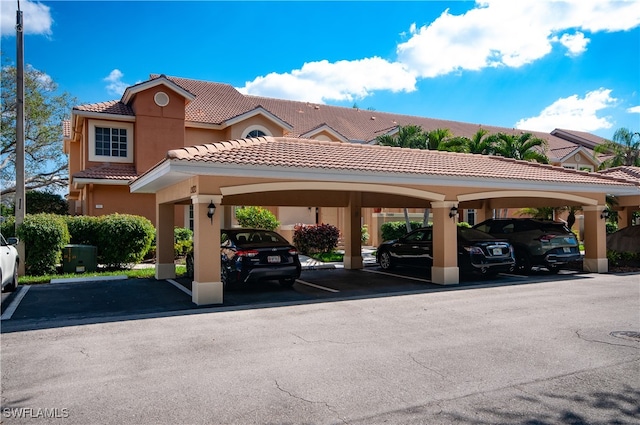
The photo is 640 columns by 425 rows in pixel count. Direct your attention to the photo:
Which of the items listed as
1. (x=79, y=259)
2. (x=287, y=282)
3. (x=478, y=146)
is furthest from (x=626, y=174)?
(x=79, y=259)

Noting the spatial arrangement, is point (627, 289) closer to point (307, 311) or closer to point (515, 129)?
point (307, 311)

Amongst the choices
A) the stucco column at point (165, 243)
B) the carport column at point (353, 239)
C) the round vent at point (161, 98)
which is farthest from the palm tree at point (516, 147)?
the stucco column at point (165, 243)

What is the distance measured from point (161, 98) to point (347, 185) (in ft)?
42.9

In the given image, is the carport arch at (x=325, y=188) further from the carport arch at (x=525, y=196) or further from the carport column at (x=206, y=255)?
the carport arch at (x=525, y=196)

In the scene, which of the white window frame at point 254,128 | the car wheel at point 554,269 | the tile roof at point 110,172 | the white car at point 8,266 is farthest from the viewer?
the white window frame at point 254,128

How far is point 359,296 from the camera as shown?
420 inches

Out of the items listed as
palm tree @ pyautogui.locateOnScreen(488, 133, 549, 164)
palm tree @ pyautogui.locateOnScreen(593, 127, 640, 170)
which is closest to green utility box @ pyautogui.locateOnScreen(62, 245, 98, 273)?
palm tree @ pyautogui.locateOnScreen(488, 133, 549, 164)

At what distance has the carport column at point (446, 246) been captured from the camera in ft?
40.6

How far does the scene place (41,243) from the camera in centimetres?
1377

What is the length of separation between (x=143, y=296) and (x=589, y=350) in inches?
340

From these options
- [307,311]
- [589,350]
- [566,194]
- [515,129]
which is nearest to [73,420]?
[307,311]

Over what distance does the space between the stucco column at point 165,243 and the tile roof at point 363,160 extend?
11.1 ft

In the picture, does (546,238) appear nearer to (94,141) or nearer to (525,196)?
(525,196)

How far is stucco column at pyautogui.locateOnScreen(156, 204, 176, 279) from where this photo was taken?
1378 centimetres
